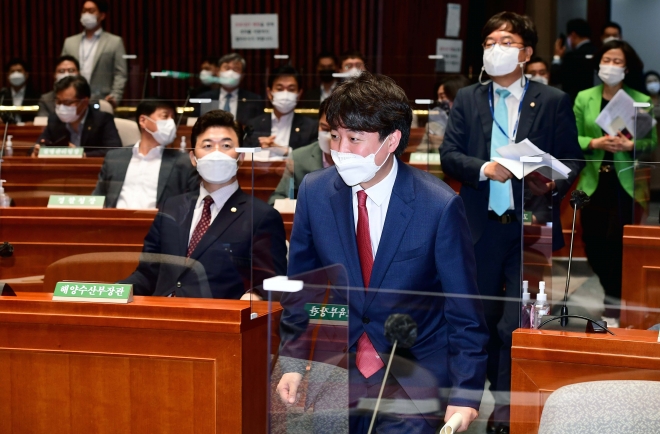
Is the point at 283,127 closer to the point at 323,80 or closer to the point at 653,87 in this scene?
the point at 323,80

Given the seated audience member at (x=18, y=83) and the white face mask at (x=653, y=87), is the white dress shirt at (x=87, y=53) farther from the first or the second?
the white face mask at (x=653, y=87)

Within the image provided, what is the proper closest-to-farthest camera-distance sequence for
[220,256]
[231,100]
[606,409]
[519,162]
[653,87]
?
[606,409] → [220,256] → [519,162] → [231,100] → [653,87]

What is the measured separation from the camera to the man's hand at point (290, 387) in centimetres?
164

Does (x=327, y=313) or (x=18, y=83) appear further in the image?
(x=18, y=83)

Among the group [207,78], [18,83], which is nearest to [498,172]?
[207,78]

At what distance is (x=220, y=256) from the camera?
2.53 metres

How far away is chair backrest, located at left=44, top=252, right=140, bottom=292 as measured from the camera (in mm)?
2646

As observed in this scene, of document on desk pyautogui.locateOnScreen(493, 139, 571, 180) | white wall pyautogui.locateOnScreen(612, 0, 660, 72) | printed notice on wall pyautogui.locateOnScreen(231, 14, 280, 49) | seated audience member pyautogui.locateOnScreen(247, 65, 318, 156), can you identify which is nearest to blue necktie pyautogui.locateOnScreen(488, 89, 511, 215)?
document on desk pyautogui.locateOnScreen(493, 139, 571, 180)

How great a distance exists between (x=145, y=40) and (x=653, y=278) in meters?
7.25

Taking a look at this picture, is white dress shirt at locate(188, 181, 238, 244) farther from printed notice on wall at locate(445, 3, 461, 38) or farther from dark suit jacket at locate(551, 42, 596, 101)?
printed notice on wall at locate(445, 3, 461, 38)

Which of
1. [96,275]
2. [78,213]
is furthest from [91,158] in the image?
[96,275]

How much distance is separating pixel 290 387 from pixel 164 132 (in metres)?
2.96

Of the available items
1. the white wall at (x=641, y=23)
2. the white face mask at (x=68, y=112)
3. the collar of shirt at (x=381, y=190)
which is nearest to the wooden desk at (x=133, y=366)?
the collar of shirt at (x=381, y=190)

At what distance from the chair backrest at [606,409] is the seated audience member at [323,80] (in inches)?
140
